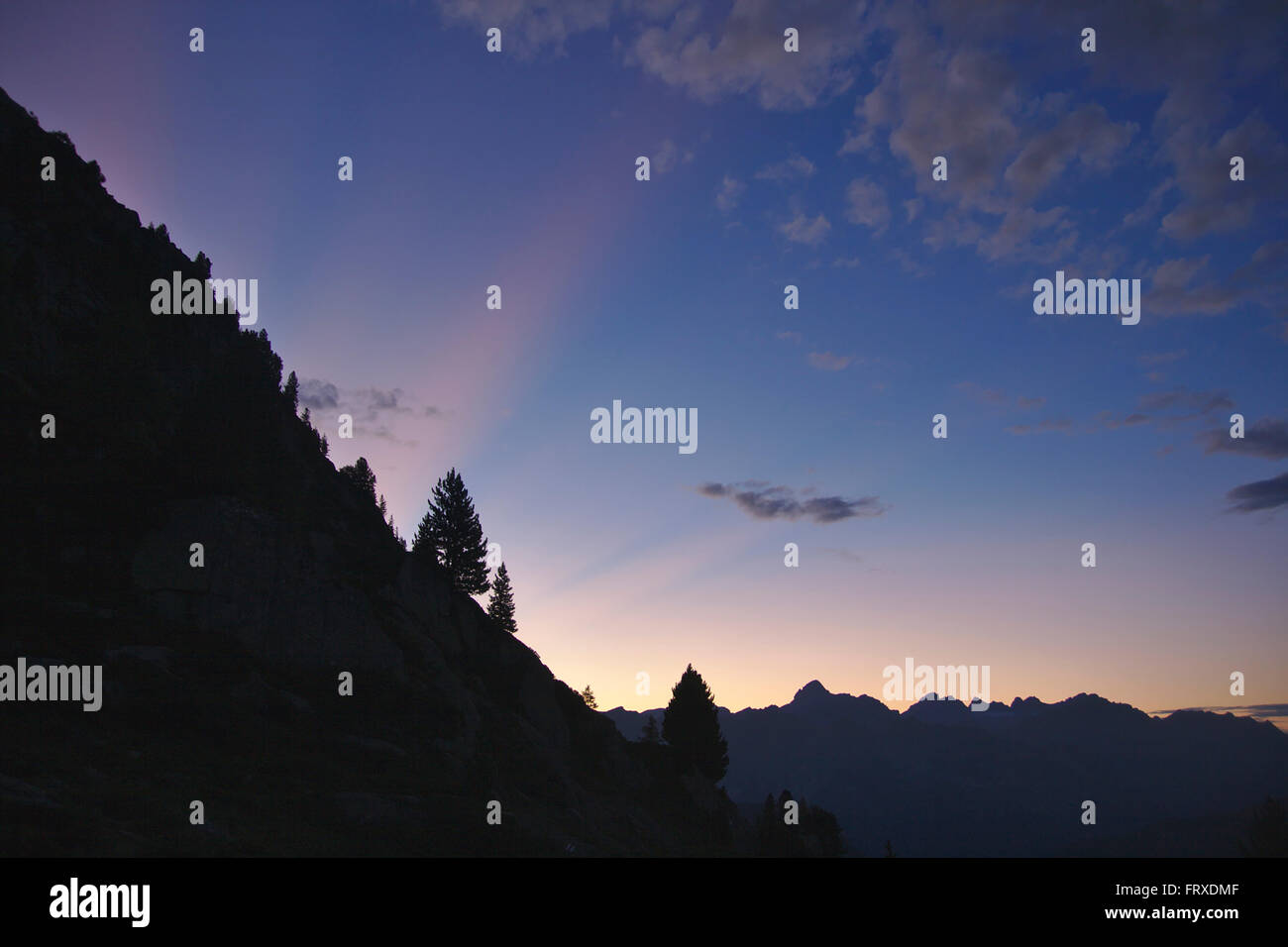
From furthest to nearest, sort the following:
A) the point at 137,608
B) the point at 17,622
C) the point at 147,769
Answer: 1. the point at 137,608
2. the point at 17,622
3. the point at 147,769

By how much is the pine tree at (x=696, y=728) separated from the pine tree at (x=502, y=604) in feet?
65.9

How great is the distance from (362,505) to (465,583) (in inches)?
491

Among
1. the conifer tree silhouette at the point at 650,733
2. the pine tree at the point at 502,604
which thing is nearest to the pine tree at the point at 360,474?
the pine tree at the point at 502,604

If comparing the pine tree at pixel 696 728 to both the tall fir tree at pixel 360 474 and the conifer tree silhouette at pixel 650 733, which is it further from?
the tall fir tree at pixel 360 474

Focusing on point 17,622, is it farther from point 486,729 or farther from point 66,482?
point 486,729

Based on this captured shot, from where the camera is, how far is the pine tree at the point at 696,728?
75744 millimetres

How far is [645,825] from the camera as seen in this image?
54031 mm

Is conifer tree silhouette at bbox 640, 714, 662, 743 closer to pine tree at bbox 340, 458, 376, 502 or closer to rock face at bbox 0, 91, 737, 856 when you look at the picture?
rock face at bbox 0, 91, 737, 856

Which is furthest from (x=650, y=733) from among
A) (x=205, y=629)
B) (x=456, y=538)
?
(x=205, y=629)

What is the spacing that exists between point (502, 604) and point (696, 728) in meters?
25.5

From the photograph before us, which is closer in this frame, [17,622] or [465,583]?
[17,622]

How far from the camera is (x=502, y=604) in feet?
252

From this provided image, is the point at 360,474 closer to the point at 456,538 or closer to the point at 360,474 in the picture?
the point at 360,474
